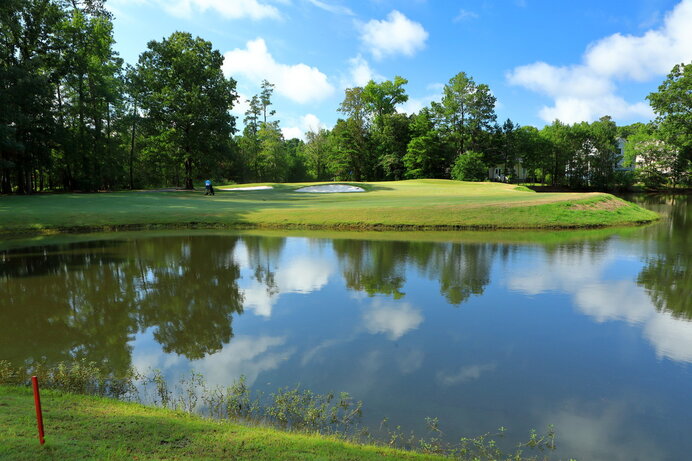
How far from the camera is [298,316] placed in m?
9.02

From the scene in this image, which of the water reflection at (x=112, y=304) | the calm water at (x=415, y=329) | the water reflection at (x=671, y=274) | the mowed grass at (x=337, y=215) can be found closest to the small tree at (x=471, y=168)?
the mowed grass at (x=337, y=215)

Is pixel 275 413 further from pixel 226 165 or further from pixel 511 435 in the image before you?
pixel 226 165

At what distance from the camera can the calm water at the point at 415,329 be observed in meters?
5.34

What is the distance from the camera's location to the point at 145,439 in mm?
3984

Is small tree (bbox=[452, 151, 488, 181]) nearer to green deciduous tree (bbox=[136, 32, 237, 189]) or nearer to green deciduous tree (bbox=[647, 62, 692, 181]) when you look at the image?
green deciduous tree (bbox=[647, 62, 692, 181])

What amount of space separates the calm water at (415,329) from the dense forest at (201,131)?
2770 centimetres

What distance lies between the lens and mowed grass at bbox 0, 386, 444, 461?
3.68 meters

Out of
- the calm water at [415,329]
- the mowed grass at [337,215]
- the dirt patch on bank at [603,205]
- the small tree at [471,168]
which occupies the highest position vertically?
the small tree at [471,168]

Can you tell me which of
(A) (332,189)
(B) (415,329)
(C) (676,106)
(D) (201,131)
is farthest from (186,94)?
(C) (676,106)

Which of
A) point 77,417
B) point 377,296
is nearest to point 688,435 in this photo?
point 377,296

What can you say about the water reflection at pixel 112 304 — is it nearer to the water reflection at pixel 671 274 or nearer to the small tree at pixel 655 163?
the water reflection at pixel 671 274

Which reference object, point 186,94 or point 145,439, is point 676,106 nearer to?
point 186,94

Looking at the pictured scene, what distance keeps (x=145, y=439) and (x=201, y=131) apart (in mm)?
45673

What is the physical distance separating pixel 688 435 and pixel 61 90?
5669 centimetres
